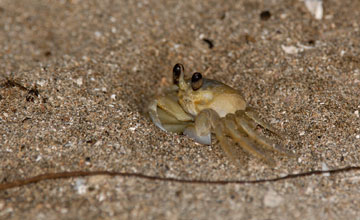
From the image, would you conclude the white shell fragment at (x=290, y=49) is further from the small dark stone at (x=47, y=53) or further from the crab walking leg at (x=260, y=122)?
the small dark stone at (x=47, y=53)

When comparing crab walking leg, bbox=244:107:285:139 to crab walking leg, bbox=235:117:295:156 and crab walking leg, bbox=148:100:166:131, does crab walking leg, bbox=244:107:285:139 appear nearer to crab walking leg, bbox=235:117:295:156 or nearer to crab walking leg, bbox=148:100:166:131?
crab walking leg, bbox=235:117:295:156

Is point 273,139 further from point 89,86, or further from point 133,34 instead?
point 133,34

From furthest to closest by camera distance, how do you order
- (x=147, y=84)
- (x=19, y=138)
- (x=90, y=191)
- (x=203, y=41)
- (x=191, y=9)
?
(x=191, y=9) → (x=203, y=41) → (x=147, y=84) → (x=19, y=138) → (x=90, y=191)

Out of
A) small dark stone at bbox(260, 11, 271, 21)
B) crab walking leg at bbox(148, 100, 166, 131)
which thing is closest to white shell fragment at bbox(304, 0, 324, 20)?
small dark stone at bbox(260, 11, 271, 21)

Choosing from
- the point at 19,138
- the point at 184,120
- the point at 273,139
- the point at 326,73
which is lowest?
the point at 19,138

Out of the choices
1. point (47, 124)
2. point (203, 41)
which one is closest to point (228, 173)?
point (47, 124)

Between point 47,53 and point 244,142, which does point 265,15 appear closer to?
point 244,142
